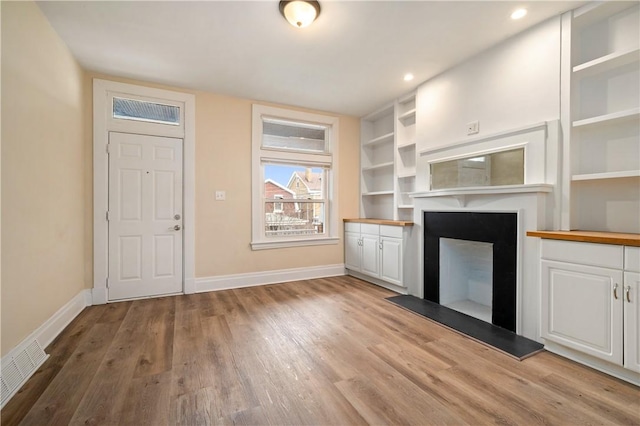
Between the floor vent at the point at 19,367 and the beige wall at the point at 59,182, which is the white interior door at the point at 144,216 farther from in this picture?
the floor vent at the point at 19,367

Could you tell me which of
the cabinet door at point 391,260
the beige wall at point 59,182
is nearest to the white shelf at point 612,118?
the cabinet door at point 391,260

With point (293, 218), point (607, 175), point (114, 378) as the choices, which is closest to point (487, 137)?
point (607, 175)

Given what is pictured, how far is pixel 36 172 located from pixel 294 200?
9.65ft

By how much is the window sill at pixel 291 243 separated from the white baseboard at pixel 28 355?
2.16 meters

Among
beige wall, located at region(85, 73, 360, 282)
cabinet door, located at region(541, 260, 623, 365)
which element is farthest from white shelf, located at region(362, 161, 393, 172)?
cabinet door, located at region(541, 260, 623, 365)

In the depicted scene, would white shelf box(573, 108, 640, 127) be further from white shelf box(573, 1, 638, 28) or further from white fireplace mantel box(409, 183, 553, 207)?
white shelf box(573, 1, 638, 28)

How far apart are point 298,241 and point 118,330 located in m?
2.49

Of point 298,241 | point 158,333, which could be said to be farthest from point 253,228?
point 158,333

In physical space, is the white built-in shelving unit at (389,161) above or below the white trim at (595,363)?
above

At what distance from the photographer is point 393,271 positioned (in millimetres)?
3797

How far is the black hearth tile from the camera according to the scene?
2232 mm

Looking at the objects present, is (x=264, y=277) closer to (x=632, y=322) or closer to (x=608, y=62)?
(x=632, y=322)

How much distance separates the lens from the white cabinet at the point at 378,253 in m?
3.69

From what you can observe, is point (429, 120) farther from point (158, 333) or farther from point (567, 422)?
point (158, 333)
